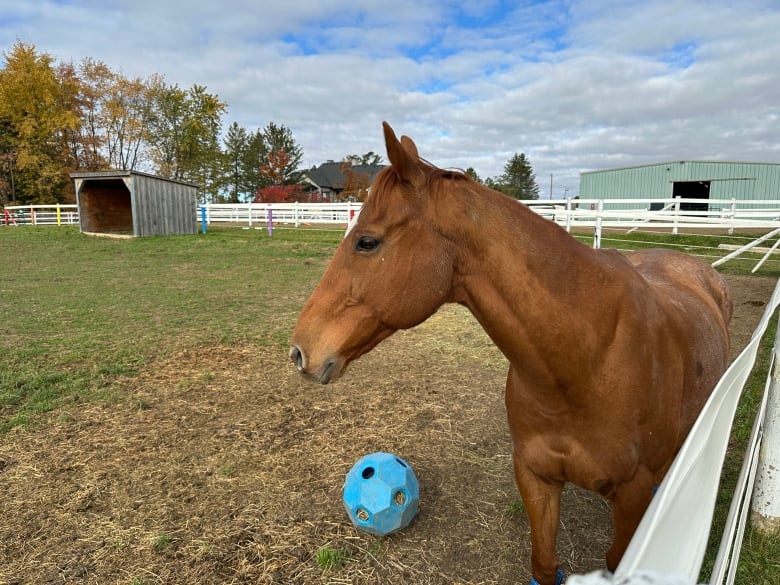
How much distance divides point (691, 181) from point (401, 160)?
3788 cm

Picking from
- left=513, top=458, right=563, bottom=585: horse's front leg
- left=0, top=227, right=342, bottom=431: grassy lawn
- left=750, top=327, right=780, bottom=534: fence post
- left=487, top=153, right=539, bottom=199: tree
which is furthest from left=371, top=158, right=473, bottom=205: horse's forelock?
left=487, top=153, right=539, bottom=199: tree

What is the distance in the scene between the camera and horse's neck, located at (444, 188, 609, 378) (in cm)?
172

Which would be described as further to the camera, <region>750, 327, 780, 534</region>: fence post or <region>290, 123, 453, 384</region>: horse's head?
<region>750, 327, 780, 534</region>: fence post

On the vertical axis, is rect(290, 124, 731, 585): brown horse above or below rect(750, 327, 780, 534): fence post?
above

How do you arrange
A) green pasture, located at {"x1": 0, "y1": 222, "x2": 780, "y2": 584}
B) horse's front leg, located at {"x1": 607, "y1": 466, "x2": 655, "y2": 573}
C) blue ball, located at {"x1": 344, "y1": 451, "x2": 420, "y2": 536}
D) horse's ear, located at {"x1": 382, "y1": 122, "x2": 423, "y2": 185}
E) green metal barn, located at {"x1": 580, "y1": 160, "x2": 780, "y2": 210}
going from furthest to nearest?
green metal barn, located at {"x1": 580, "y1": 160, "x2": 780, "y2": 210} < green pasture, located at {"x1": 0, "y1": 222, "x2": 780, "y2": 584} < blue ball, located at {"x1": 344, "y1": 451, "x2": 420, "y2": 536} < horse's front leg, located at {"x1": 607, "y1": 466, "x2": 655, "y2": 573} < horse's ear, located at {"x1": 382, "y1": 122, "x2": 423, "y2": 185}

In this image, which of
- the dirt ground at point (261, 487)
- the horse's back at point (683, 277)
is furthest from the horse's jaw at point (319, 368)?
the horse's back at point (683, 277)

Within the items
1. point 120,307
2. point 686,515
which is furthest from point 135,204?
point 686,515

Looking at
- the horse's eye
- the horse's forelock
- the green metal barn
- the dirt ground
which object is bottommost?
the dirt ground

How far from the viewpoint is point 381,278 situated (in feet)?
5.83

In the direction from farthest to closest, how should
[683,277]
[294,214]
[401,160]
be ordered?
[294,214] < [683,277] < [401,160]

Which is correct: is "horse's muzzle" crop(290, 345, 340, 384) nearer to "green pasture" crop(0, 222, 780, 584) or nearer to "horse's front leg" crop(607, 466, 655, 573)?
"horse's front leg" crop(607, 466, 655, 573)

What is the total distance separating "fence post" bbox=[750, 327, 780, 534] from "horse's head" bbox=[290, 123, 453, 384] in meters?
2.10

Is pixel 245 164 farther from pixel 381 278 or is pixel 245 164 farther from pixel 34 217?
pixel 381 278

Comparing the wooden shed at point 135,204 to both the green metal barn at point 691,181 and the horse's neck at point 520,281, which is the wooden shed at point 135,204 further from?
the green metal barn at point 691,181
